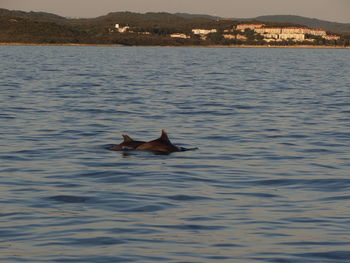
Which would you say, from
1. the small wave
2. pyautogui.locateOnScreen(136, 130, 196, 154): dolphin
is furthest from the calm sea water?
pyautogui.locateOnScreen(136, 130, 196, 154): dolphin

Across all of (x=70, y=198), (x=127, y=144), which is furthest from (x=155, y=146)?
(x=70, y=198)

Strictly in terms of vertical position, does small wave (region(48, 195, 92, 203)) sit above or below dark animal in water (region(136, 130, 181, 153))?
above

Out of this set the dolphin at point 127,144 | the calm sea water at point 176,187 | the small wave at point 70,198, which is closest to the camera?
the calm sea water at point 176,187

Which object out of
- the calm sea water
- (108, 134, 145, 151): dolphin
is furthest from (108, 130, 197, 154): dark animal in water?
the calm sea water

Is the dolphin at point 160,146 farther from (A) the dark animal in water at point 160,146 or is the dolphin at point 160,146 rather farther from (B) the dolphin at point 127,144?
(B) the dolphin at point 127,144

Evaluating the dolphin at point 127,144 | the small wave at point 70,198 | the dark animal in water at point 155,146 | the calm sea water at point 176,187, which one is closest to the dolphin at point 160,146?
the dark animal in water at point 155,146

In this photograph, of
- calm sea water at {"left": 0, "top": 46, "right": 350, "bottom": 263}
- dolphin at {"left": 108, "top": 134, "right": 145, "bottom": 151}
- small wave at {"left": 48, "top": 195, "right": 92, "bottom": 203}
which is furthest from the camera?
dolphin at {"left": 108, "top": 134, "right": 145, "bottom": 151}

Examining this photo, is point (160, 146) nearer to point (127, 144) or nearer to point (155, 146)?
point (155, 146)

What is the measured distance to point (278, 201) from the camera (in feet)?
50.5

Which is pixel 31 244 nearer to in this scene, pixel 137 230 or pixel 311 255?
pixel 137 230

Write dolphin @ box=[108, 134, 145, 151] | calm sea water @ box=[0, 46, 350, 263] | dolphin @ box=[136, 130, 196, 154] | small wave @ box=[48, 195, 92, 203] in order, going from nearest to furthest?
calm sea water @ box=[0, 46, 350, 263] < small wave @ box=[48, 195, 92, 203] < dolphin @ box=[136, 130, 196, 154] < dolphin @ box=[108, 134, 145, 151]

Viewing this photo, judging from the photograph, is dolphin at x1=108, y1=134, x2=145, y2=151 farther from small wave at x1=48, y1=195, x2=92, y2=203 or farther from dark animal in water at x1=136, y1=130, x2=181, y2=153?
small wave at x1=48, y1=195, x2=92, y2=203

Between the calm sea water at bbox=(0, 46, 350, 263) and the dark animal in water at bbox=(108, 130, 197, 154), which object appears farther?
the dark animal in water at bbox=(108, 130, 197, 154)

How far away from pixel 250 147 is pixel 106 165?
216 inches
